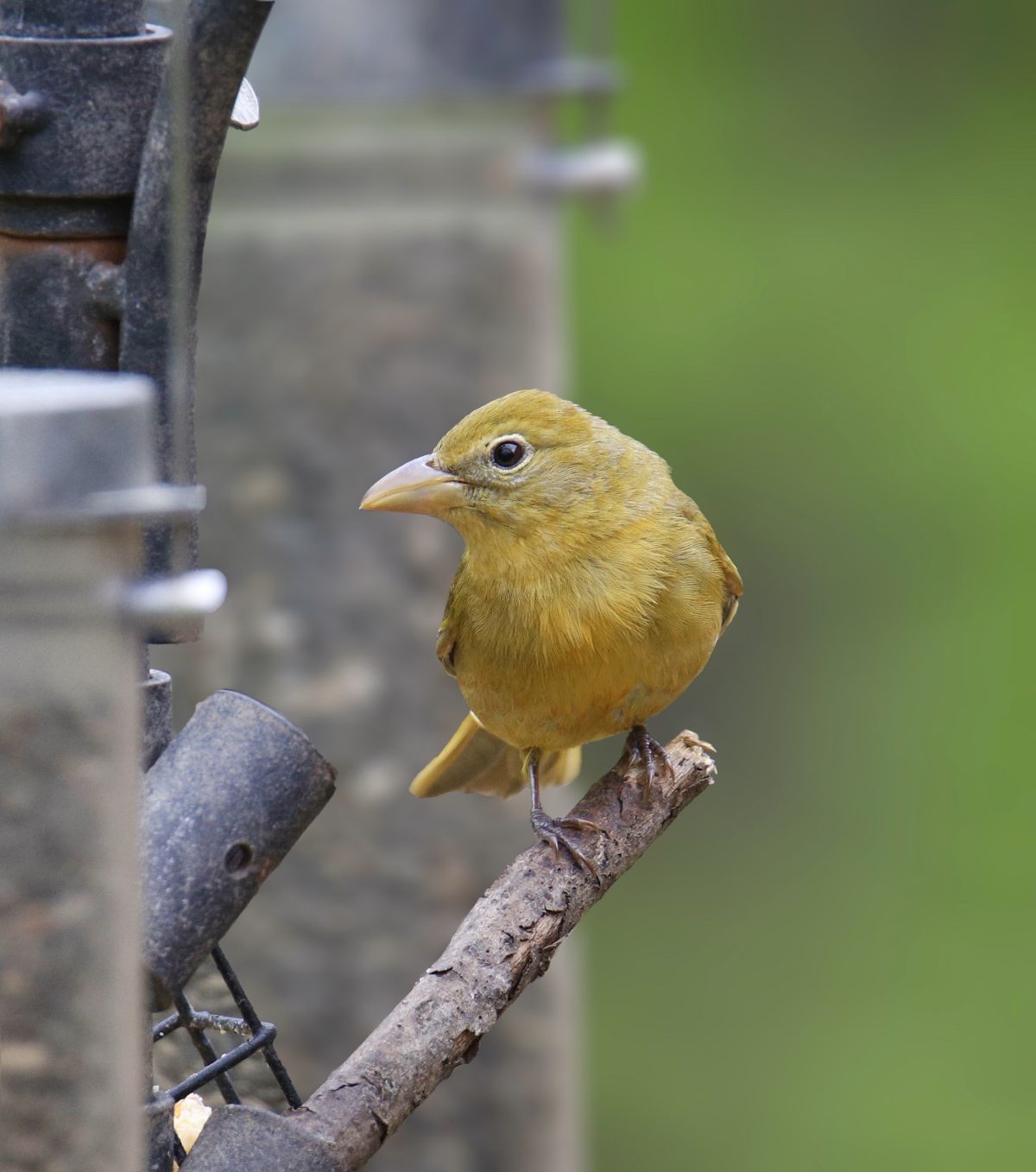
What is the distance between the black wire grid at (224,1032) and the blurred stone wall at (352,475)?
3549mm

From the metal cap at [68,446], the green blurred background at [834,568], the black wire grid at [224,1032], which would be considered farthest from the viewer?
the green blurred background at [834,568]

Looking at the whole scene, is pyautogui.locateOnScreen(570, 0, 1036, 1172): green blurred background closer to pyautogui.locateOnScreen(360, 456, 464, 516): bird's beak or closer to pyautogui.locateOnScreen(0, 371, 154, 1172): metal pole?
pyautogui.locateOnScreen(360, 456, 464, 516): bird's beak

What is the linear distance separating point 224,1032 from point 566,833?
1.97 ft

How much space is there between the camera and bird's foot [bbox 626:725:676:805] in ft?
11.1

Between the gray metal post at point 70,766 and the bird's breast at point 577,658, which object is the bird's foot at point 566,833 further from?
the gray metal post at point 70,766

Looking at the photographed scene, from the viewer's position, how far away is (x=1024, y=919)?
38.0ft

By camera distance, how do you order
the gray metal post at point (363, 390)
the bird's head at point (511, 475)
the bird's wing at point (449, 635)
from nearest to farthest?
the bird's head at point (511, 475)
the bird's wing at point (449, 635)
the gray metal post at point (363, 390)

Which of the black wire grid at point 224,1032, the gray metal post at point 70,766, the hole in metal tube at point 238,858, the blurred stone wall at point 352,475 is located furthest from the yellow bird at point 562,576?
the blurred stone wall at point 352,475

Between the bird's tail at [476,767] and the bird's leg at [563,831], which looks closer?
the bird's leg at [563,831]

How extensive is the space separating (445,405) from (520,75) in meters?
1.13

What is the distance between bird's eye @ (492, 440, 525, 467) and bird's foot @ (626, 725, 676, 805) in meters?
0.52

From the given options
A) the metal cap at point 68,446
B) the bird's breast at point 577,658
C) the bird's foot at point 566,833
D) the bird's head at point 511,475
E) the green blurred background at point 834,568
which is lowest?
the green blurred background at point 834,568

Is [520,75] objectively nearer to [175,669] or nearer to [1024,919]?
[175,669]

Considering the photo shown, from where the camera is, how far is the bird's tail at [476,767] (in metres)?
3.96
